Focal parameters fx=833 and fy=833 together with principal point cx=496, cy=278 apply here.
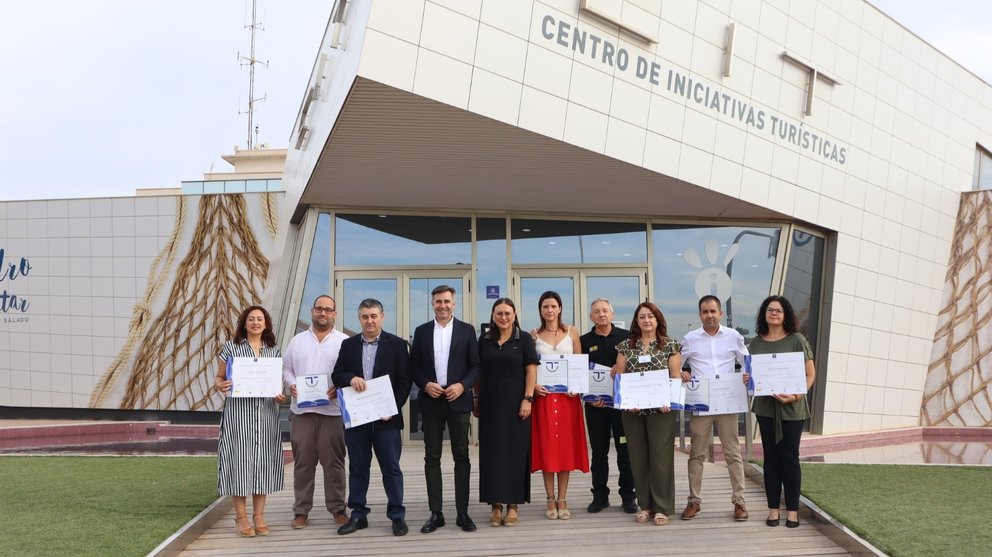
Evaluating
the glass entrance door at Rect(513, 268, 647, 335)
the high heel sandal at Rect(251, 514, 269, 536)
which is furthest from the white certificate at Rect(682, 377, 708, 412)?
the glass entrance door at Rect(513, 268, 647, 335)

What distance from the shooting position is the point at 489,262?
1064 centimetres

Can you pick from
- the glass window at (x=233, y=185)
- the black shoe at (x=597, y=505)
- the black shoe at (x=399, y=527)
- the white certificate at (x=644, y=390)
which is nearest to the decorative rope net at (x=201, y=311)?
the glass window at (x=233, y=185)

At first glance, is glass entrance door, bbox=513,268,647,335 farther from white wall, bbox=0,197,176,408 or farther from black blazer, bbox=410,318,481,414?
white wall, bbox=0,197,176,408

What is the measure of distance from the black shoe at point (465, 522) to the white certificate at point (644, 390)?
1248 mm

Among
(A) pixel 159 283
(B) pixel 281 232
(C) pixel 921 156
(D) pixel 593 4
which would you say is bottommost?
(A) pixel 159 283

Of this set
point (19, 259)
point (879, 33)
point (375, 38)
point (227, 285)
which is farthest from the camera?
point (19, 259)

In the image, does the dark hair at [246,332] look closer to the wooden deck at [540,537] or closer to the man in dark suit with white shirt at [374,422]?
the man in dark suit with white shirt at [374,422]

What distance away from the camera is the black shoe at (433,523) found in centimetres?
555

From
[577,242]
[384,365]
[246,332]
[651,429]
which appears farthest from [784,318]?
[577,242]

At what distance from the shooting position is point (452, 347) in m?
5.56

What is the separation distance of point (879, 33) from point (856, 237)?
2765 mm

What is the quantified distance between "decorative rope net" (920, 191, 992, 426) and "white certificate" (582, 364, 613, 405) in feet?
30.2

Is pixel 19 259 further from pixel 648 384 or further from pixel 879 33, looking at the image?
pixel 879 33

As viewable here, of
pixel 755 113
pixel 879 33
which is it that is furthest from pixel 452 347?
pixel 879 33
